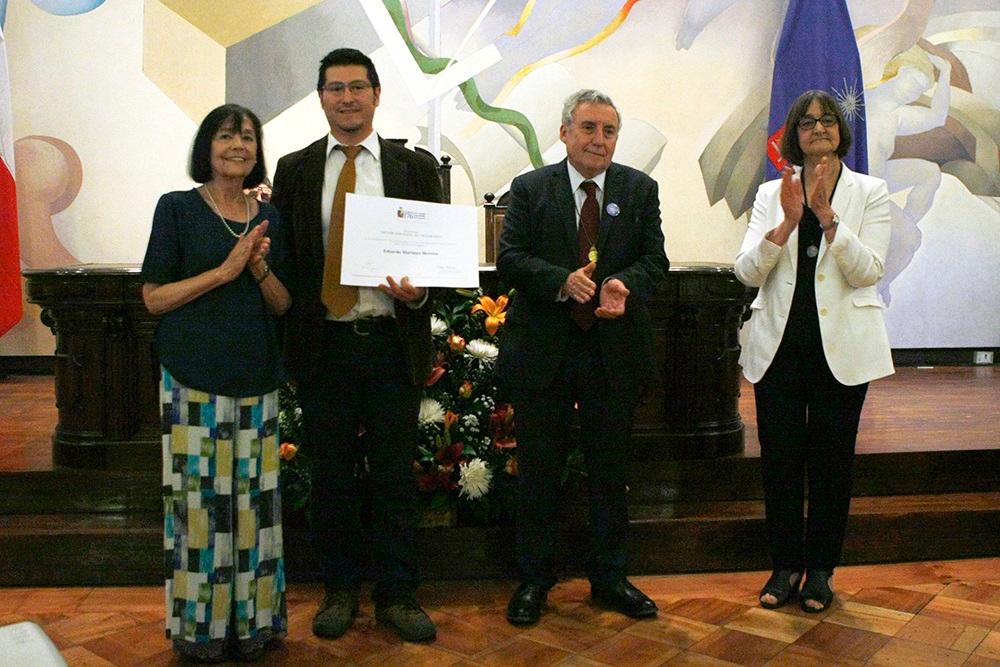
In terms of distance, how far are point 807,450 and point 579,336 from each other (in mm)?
782

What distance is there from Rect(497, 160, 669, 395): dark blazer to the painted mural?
3.07 metres

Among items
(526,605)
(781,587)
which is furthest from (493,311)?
(781,587)

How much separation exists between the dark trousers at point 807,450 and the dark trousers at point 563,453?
0.44 metres

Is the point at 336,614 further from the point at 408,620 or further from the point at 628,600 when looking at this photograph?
the point at 628,600

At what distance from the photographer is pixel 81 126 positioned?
545cm

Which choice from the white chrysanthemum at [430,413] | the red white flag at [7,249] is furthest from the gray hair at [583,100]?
the red white flag at [7,249]

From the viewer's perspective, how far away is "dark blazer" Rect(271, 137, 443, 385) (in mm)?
2330

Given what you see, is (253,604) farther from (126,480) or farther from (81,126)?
(81,126)

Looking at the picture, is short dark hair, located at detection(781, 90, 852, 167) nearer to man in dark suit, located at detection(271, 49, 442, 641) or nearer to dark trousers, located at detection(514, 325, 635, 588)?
dark trousers, located at detection(514, 325, 635, 588)

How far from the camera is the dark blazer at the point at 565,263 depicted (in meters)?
2.48

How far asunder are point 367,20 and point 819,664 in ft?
14.9

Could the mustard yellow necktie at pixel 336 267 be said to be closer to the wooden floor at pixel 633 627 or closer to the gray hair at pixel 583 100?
the gray hair at pixel 583 100

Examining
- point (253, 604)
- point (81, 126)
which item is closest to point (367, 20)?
point (81, 126)

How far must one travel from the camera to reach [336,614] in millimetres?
2457
